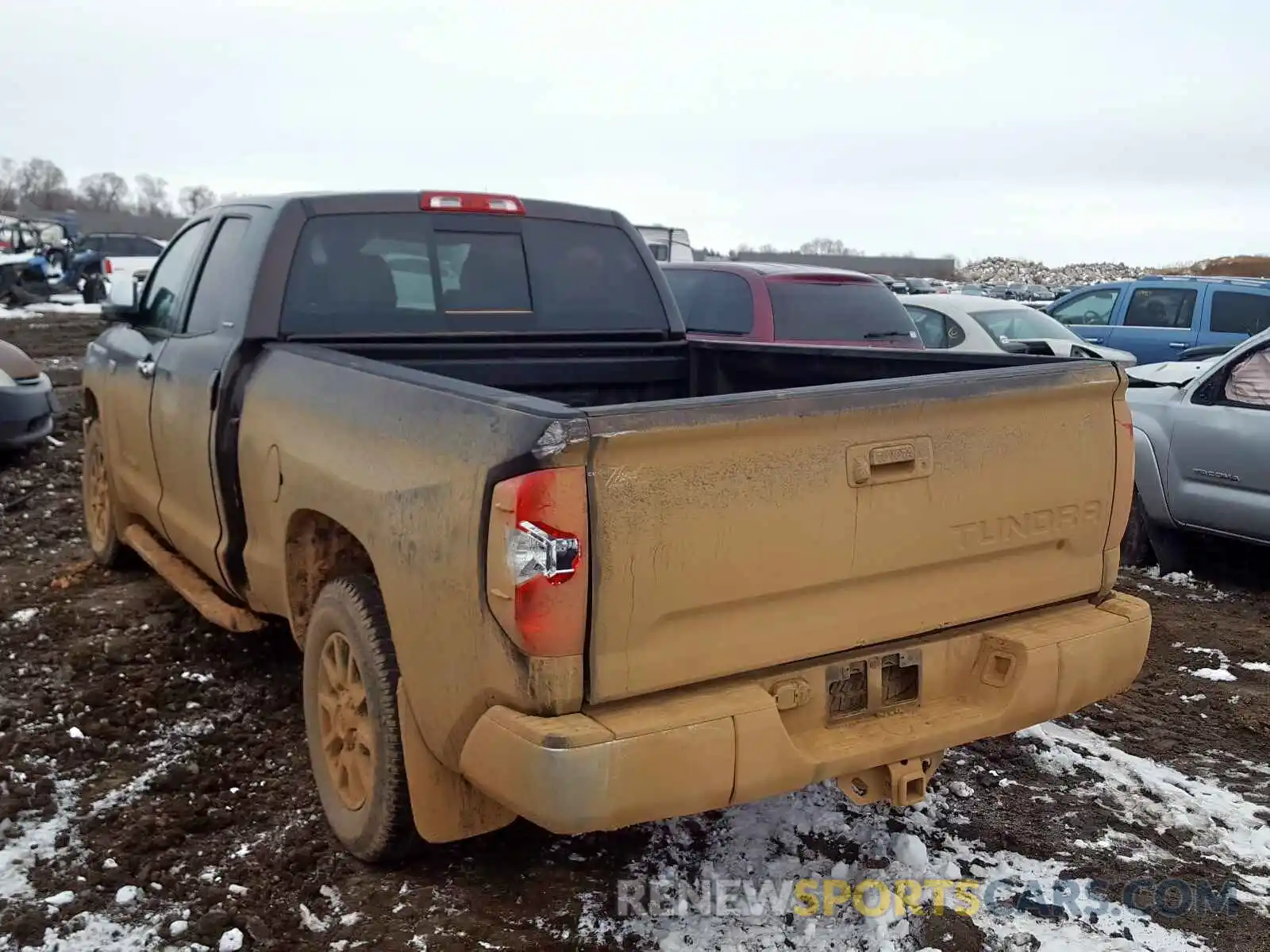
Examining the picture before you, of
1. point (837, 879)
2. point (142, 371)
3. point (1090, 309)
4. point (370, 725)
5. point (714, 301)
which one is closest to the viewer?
point (370, 725)

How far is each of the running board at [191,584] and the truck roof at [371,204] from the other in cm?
151

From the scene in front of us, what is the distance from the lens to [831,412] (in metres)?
2.66

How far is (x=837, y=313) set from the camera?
26.9 feet

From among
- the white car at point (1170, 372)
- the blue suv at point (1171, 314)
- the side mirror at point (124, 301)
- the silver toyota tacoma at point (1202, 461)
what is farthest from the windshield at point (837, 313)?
the blue suv at point (1171, 314)

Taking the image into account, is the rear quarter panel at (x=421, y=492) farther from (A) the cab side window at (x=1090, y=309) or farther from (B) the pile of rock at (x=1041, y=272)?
(B) the pile of rock at (x=1041, y=272)

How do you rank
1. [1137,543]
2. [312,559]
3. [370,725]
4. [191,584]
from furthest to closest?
1. [1137,543]
2. [191,584]
3. [312,559]
4. [370,725]

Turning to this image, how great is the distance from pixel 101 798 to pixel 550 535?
224cm

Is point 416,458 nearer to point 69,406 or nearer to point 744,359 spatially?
point 744,359

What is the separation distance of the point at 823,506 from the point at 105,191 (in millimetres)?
127693

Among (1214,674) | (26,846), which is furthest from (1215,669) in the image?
(26,846)

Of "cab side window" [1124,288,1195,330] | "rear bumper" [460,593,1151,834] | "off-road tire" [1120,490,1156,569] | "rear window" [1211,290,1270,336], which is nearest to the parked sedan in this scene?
"rear bumper" [460,593,1151,834]

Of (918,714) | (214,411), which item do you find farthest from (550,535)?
(214,411)

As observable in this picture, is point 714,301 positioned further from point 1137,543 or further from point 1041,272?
point 1041,272

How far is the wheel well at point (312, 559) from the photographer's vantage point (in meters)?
3.44
